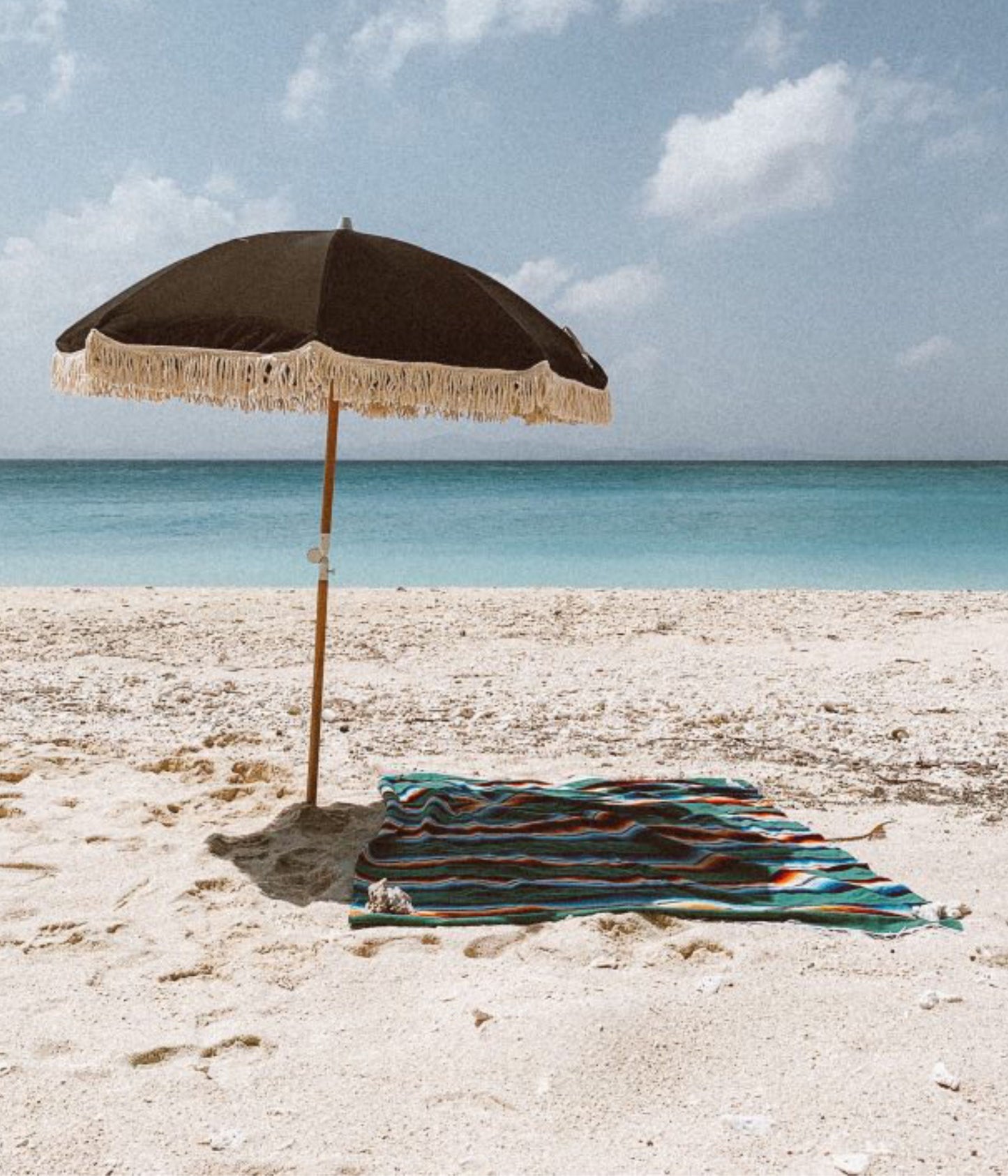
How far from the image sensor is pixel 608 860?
3762 millimetres

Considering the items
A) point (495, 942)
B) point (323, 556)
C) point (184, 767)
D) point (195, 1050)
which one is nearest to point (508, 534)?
point (184, 767)

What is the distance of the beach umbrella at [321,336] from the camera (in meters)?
3.32

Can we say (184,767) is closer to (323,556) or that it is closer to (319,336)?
(323,556)

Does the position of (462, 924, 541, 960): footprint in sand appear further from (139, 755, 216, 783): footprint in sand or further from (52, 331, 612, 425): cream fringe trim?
(139, 755, 216, 783): footprint in sand

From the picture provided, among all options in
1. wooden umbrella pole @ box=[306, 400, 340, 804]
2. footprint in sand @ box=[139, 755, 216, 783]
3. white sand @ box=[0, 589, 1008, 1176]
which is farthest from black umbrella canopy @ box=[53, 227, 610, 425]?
footprint in sand @ box=[139, 755, 216, 783]

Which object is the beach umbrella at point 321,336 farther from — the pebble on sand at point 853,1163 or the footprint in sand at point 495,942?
the pebble on sand at point 853,1163

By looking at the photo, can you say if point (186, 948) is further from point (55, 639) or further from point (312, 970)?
point (55, 639)

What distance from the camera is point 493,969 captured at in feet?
9.71

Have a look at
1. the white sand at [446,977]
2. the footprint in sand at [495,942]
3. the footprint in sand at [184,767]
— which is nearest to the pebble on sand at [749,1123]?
the white sand at [446,977]

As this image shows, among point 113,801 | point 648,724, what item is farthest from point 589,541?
point 113,801

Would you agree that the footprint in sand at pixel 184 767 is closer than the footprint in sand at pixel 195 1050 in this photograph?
No

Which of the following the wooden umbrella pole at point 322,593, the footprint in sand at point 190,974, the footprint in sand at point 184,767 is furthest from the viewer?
the footprint in sand at point 184,767

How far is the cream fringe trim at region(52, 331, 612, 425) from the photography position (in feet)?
10.7

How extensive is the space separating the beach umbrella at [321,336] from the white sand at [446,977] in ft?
5.23
